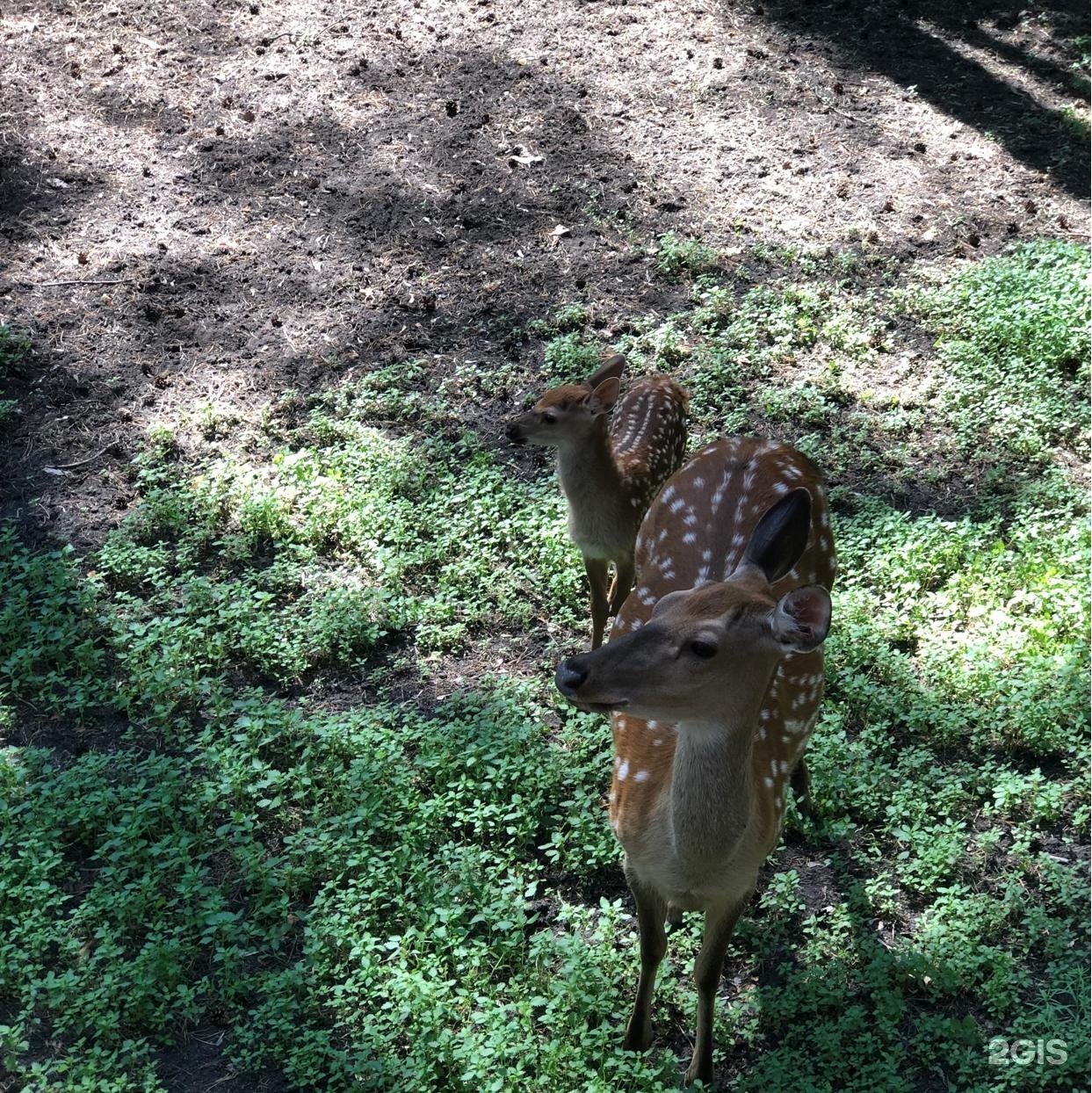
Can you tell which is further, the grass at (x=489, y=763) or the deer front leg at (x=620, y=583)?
the deer front leg at (x=620, y=583)

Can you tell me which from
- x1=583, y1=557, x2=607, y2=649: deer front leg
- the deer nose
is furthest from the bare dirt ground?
the deer nose

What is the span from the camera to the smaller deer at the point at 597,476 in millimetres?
5352

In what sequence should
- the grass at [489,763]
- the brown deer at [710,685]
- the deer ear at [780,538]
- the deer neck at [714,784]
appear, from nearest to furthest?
the brown deer at [710,685] < the deer neck at [714,784] < the deer ear at [780,538] < the grass at [489,763]

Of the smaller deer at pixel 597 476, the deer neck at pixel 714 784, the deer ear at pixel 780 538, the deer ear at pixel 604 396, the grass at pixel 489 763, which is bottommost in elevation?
the grass at pixel 489 763

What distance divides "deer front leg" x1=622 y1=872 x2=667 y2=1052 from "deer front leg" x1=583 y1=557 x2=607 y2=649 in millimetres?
1745

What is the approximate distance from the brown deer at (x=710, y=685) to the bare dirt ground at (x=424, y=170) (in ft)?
8.93

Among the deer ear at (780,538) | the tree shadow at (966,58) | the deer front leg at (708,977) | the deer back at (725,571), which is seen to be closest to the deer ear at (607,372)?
the deer back at (725,571)

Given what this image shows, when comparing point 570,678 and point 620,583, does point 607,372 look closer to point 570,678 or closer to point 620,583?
point 620,583

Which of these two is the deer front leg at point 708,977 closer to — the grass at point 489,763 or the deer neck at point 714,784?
the grass at point 489,763

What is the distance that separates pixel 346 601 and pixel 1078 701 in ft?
10.3

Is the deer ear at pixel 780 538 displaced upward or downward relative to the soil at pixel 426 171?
upward

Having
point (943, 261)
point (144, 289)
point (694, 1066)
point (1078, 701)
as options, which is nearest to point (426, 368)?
point (144, 289)

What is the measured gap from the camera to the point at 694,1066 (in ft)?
12.4

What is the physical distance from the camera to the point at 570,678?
9.28 ft
